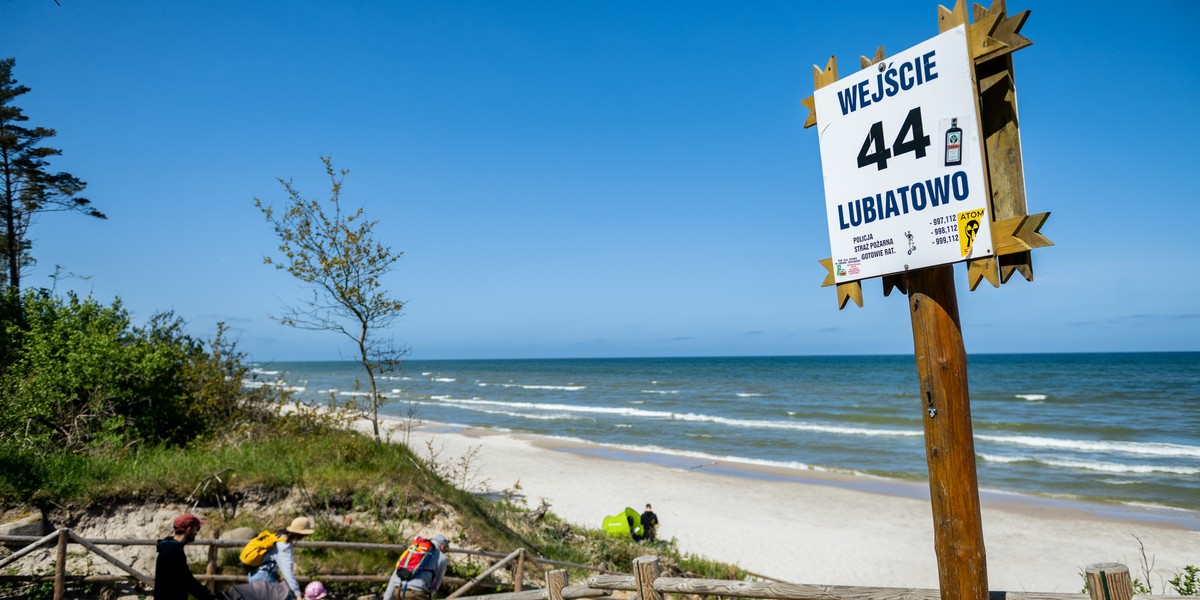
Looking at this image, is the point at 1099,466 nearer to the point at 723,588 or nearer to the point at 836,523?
the point at 836,523

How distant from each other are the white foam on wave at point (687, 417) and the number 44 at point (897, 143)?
31.0m

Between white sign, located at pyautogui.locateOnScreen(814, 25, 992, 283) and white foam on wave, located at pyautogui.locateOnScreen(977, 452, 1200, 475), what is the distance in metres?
25.9

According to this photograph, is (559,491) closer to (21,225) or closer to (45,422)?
(45,422)

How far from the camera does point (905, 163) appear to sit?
3.54 meters

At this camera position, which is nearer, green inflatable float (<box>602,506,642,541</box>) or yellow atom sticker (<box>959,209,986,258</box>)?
yellow atom sticker (<box>959,209,986,258</box>)

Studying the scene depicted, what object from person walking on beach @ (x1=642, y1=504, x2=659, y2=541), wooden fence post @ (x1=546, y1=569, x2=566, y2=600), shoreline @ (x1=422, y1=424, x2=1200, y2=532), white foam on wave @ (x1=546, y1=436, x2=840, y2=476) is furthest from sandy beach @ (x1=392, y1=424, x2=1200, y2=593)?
wooden fence post @ (x1=546, y1=569, x2=566, y2=600)

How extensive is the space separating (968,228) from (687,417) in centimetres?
3990

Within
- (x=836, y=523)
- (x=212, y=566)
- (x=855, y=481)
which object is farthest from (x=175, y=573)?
(x=855, y=481)

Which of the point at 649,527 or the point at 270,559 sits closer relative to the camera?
the point at 270,559

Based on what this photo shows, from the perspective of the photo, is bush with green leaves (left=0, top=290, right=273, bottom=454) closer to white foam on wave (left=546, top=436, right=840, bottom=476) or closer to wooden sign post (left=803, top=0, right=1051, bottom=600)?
wooden sign post (left=803, top=0, right=1051, bottom=600)

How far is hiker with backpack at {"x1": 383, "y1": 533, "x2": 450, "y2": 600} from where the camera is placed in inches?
278

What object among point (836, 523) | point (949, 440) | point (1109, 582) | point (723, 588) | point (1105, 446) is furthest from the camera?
point (1105, 446)

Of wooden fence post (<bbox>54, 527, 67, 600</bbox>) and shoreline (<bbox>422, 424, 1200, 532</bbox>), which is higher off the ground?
wooden fence post (<bbox>54, 527, 67, 600</bbox>)

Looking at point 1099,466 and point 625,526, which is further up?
point 625,526
